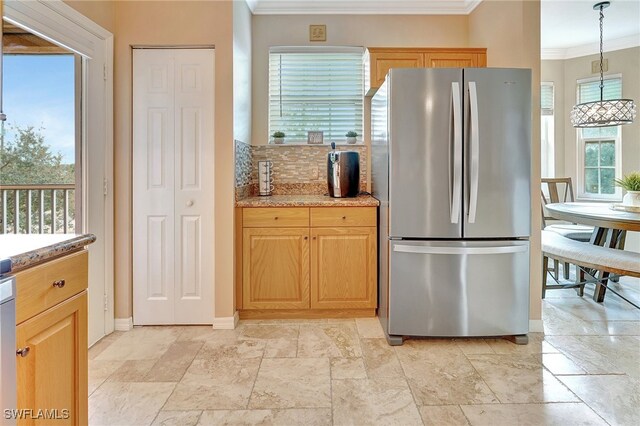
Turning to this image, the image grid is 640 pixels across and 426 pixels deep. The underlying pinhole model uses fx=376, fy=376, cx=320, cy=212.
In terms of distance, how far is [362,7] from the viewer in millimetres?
3488

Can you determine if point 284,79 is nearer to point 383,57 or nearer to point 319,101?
point 319,101

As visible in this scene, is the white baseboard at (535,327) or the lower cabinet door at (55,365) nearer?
the lower cabinet door at (55,365)

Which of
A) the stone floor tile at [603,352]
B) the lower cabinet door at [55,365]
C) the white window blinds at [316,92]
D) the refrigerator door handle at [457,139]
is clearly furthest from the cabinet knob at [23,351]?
the white window blinds at [316,92]

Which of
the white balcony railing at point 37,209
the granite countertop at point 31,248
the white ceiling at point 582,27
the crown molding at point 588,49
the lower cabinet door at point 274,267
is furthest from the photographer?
the crown molding at point 588,49

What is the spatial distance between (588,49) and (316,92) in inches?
144

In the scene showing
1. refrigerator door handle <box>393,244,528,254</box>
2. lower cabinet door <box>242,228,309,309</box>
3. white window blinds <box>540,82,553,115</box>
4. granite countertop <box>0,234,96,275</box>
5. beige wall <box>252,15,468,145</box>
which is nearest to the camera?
granite countertop <box>0,234,96,275</box>

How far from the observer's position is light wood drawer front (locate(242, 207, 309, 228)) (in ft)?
9.52

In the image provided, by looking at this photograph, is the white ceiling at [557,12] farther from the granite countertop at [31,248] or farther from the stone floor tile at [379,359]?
the stone floor tile at [379,359]

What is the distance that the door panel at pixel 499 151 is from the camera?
243 centimetres

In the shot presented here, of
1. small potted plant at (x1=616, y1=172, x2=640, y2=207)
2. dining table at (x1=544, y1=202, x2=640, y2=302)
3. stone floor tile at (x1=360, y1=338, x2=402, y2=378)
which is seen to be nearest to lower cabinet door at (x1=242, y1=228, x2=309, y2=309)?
stone floor tile at (x1=360, y1=338, x2=402, y2=378)

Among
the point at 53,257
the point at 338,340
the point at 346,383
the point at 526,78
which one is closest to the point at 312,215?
the point at 338,340

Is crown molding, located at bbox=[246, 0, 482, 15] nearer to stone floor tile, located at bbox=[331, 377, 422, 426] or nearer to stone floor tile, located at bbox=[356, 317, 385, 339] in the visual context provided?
stone floor tile, located at bbox=[356, 317, 385, 339]

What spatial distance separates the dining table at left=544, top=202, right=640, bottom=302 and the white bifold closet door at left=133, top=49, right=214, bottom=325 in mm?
2929

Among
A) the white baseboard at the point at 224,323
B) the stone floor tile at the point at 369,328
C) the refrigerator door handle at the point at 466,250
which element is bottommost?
the stone floor tile at the point at 369,328
